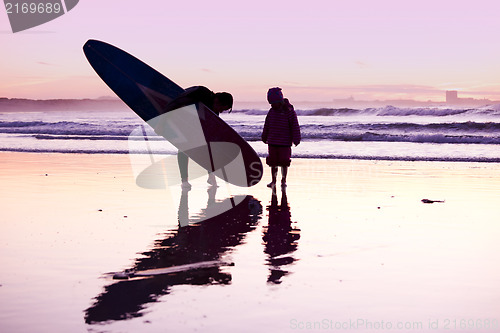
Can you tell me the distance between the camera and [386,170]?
1357 cm

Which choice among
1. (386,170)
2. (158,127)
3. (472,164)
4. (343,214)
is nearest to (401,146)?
(472,164)

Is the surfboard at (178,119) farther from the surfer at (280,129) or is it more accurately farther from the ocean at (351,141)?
the ocean at (351,141)

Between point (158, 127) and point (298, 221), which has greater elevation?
point (158, 127)

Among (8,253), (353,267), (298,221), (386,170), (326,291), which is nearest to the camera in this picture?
(326,291)

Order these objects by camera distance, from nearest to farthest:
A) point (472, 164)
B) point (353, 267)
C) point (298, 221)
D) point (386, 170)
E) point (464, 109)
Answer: point (353, 267)
point (298, 221)
point (386, 170)
point (472, 164)
point (464, 109)

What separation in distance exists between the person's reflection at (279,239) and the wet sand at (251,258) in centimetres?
2

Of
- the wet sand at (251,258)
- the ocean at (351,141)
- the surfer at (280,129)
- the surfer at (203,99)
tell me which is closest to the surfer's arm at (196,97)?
the surfer at (203,99)

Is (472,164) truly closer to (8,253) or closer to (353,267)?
(353,267)

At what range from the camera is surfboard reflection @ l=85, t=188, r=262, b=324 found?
166 inches

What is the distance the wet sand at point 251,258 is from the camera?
4020 millimetres

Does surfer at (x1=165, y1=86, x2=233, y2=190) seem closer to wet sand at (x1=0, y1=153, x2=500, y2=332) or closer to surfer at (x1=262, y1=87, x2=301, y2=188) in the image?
surfer at (x1=262, y1=87, x2=301, y2=188)

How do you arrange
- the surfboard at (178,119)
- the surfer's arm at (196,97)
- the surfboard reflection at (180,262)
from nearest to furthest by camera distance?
the surfboard reflection at (180,262) → the surfboard at (178,119) → the surfer's arm at (196,97)

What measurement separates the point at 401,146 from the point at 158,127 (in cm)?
1185

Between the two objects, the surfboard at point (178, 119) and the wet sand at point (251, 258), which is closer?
the wet sand at point (251, 258)
